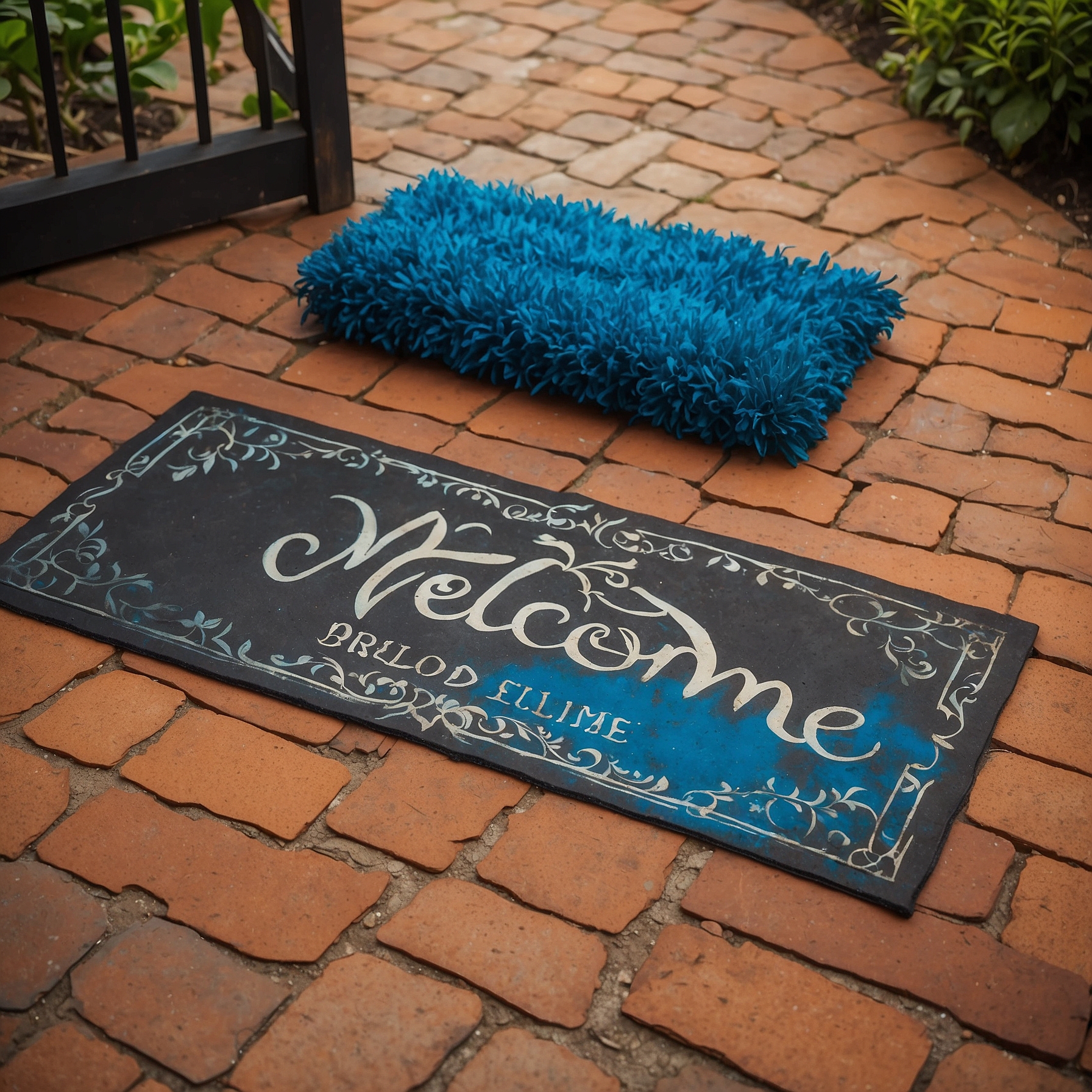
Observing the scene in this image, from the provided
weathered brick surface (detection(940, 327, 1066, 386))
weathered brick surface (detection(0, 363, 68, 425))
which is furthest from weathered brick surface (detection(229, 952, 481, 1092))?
weathered brick surface (detection(940, 327, 1066, 386))

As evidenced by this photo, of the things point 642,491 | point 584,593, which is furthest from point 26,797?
point 642,491

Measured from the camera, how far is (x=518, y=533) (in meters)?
2.18

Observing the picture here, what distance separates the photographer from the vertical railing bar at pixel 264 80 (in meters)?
2.95

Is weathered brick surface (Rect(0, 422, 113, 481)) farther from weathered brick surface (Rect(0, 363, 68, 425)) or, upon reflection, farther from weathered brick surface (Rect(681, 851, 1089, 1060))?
weathered brick surface (Rect(681, 851, 1089, 1060))

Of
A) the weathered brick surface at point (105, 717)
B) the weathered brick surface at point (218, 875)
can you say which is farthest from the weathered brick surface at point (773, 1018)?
the weathered brick surface at point (105, 717)

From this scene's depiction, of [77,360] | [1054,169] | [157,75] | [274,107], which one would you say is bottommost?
[77,360]

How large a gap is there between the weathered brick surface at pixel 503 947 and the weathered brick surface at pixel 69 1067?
1.17 ft

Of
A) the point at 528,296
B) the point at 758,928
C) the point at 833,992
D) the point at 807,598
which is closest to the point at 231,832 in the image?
the point at 758,928

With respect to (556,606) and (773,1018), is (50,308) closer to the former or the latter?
(556,606)

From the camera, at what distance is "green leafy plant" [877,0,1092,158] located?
3.23 meters

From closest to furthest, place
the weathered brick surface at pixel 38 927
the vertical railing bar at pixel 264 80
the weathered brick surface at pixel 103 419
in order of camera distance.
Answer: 1. the weathered brick surface at pixel 38 927
2. the weathered brick surface at pixel 103 419
3. the vertical railing bar at pixel 264 80

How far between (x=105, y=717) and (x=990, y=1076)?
1385 mm

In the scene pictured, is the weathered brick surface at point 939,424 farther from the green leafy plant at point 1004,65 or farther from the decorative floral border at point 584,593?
the green leafy plant at point 1004,65

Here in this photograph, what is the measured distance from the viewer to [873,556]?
7.07 feet
